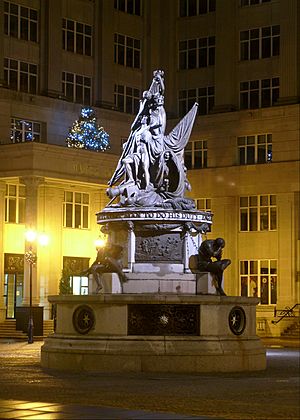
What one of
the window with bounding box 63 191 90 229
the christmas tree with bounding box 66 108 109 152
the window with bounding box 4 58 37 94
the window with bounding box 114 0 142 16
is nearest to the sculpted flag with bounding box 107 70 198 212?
the christmas tree with bounding box 66 108 109 152

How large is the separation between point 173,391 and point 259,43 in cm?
5341

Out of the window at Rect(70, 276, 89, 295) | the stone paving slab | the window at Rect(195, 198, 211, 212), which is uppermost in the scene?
the window at Rect(195, 198, 211, 212)

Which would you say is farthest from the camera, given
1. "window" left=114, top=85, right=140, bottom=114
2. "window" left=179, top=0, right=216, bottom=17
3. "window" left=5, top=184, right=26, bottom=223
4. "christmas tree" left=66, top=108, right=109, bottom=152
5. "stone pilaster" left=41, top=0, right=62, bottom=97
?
"window" left=114, top=85, right=140, bottom=114

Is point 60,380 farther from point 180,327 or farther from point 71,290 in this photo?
point 71,290

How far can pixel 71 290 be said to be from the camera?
64.9m

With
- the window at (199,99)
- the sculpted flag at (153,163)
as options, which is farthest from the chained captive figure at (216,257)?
the window at (199,99)

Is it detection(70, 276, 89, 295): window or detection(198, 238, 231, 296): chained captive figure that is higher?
detection(198, 238, 231, 296): chained captive figure

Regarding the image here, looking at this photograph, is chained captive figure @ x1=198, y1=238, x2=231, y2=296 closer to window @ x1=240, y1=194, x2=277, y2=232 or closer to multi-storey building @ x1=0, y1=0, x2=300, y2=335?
multi-storey building @ x1=0, y1=0, x2=300, y2=335

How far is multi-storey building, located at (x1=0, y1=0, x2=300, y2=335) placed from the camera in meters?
67.9

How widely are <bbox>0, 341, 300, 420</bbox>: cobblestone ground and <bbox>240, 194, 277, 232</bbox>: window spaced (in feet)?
132

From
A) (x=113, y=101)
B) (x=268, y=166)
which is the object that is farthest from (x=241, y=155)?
(x=113, y=101)

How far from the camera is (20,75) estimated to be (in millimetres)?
70750

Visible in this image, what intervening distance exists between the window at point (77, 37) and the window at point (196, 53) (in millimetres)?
6724

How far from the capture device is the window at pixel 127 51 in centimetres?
7744
